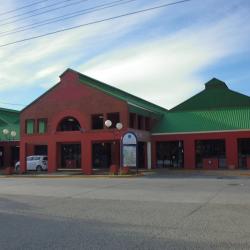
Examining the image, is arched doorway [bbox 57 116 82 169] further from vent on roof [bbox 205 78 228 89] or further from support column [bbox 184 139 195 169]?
vent on roof [bbox 205 78 228 89]

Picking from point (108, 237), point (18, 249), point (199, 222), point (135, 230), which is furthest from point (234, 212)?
point (18, 249)

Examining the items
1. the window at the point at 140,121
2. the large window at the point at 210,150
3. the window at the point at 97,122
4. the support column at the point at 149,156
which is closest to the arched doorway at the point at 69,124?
the window at the point at 97,122

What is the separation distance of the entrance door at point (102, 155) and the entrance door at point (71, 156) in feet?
5.78

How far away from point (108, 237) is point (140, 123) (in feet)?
118

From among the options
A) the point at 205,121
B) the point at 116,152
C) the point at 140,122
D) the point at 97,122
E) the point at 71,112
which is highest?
the point at 71,112

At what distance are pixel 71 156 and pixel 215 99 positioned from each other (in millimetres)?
16370

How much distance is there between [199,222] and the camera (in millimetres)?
12031

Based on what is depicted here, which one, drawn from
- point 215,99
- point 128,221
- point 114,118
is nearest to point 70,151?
point 114,118

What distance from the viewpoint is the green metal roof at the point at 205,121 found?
140 ft

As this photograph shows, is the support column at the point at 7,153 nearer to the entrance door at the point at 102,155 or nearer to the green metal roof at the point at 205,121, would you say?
the entrance door at the point at 102,155

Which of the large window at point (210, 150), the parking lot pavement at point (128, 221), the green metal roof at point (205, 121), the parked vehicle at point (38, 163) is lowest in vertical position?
the parking lot pavement at point (128, 221)

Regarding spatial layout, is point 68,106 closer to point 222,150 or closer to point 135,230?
point 222,150

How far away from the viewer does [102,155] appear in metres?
49.5

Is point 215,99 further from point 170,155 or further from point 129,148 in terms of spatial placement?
point 129,148
